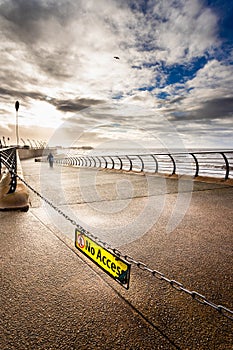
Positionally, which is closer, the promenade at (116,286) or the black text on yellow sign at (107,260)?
the promenade at (116,286)

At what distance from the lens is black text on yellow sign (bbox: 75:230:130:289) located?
208cm

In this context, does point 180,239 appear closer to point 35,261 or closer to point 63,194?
point 35,261

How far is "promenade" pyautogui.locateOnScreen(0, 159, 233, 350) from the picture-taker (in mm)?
1779

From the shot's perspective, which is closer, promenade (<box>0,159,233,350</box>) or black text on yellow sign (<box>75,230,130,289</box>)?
promenade (<box>0,159,233,350</box>)

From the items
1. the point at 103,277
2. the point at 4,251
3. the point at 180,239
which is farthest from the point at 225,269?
the point at 4,251

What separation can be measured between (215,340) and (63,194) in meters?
6.19

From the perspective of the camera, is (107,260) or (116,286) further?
(116,286)

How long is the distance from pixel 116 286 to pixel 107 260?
385mm

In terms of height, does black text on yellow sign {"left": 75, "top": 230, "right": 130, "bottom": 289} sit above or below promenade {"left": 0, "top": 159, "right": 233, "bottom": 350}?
above

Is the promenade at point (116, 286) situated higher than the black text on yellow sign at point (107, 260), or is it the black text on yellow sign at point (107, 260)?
the black text on yellow sign at point (107, 260)

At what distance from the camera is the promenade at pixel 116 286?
1.78 meters

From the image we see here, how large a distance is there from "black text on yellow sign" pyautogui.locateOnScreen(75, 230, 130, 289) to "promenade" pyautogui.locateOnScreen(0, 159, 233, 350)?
0.24 meters

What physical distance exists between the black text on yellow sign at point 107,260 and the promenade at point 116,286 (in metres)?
0.24

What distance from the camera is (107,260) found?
2.29 meters
